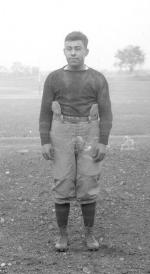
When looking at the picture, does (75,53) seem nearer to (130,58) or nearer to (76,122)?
(76,122)

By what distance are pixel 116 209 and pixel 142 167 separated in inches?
78.1

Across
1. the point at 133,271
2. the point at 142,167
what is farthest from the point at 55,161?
the point at 142,167

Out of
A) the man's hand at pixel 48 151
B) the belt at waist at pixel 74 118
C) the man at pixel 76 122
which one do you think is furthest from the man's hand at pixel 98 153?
the man's hand at pixel 48 151

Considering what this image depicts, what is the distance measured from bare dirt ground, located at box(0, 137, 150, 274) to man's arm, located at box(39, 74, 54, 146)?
990 millimetres

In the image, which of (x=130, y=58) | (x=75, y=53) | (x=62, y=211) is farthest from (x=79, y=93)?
(x=130, y=58)

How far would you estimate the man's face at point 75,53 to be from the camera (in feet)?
14.2

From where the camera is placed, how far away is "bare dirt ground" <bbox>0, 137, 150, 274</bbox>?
4246 millimetres

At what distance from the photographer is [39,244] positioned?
4.72m

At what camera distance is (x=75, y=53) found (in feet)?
14.2

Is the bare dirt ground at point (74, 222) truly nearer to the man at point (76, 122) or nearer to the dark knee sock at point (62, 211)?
the dark knee sock at point (62, 211)

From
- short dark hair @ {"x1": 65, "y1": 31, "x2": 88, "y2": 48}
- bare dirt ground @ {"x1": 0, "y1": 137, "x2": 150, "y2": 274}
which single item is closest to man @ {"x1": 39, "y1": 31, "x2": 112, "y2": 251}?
short dark hair @ {"x1": 65, "y1": 31, "x2": 88, "y2": 48}

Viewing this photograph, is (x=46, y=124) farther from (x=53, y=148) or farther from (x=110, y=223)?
(x=110, y=223)

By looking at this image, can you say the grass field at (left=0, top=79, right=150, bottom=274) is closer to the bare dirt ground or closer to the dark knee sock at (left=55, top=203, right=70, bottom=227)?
the bare dirt ground

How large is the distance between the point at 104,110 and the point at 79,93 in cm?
26
